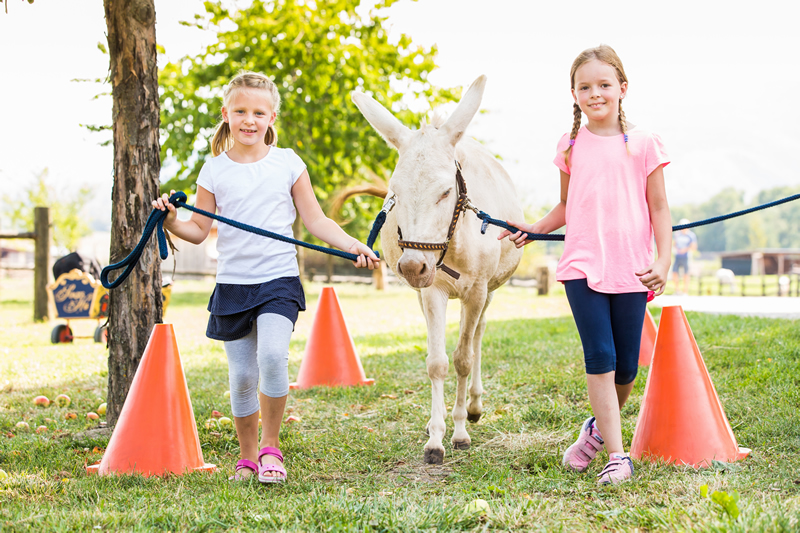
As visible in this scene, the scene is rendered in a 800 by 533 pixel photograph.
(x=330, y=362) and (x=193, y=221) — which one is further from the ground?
(x=193, y=221)

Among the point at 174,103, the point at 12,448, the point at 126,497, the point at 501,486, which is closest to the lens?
the point at 126,497

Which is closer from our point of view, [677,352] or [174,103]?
[677,352]

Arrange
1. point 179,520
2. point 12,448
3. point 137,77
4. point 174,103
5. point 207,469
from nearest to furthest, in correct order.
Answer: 1. point 179,520
2. point 207,469
3. point 12,448
4. point 137,77
5. point 174,103

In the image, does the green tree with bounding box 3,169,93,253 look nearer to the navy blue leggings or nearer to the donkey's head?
the donkey's head

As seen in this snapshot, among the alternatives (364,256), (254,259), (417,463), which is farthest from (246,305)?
(417,463)

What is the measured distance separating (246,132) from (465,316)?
172 centimetres

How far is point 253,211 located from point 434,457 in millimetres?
1612

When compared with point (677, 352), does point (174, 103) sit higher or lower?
higher

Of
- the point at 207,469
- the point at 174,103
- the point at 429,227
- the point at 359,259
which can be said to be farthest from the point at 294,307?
the point at 174,103

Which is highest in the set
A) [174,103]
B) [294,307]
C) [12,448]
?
[174,103]

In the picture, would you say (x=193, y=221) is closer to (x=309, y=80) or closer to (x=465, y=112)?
(x=465, y=112)

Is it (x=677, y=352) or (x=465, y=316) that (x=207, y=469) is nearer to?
(x=465, y=316)

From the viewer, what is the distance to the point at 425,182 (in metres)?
2.96

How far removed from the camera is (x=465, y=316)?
382 cm
